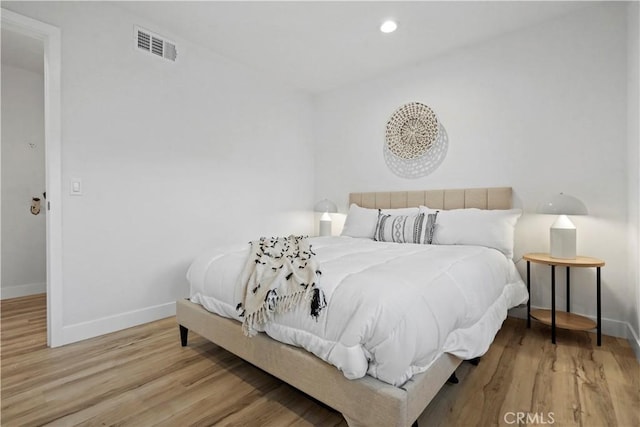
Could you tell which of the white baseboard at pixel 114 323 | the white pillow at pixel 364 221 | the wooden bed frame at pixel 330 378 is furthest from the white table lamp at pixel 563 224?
the white baseboard at pixel 114 323

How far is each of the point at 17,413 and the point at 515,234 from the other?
3558 millimetres

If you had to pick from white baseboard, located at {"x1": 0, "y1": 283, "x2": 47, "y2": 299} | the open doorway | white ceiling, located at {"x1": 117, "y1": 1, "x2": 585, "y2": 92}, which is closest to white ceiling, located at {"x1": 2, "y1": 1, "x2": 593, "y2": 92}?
white ceiling, located at {"x1": 117, "y1": 1, "x2": 585, "y2": 92}

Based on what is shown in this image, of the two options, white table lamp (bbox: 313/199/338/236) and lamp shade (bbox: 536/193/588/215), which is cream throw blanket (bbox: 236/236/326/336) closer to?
lamp shade (bbox: 536/193/588/215)

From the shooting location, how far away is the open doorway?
11.2 feet

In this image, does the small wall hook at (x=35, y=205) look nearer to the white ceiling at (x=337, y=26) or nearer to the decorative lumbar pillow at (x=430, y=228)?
the white ceiling at (x=337, y=26)

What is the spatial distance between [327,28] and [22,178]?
3.76m

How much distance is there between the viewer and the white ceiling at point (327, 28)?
245 cm

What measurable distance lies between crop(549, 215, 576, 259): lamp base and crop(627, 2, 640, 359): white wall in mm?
330

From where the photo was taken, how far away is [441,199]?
3172 millimetres

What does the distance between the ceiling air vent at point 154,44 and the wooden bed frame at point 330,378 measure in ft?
7.10

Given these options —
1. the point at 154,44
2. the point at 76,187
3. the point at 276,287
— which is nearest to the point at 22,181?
the point at 76,187

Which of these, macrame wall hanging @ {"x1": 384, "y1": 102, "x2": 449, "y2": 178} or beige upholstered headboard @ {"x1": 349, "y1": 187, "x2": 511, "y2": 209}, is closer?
beige upholstered headboard @ {"x1": 349, "y1": 187, "x2": 511, "y2": 209}

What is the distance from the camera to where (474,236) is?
100 inches

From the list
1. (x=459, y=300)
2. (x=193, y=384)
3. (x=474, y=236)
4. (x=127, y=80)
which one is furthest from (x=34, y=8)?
(x=474, y=236)
